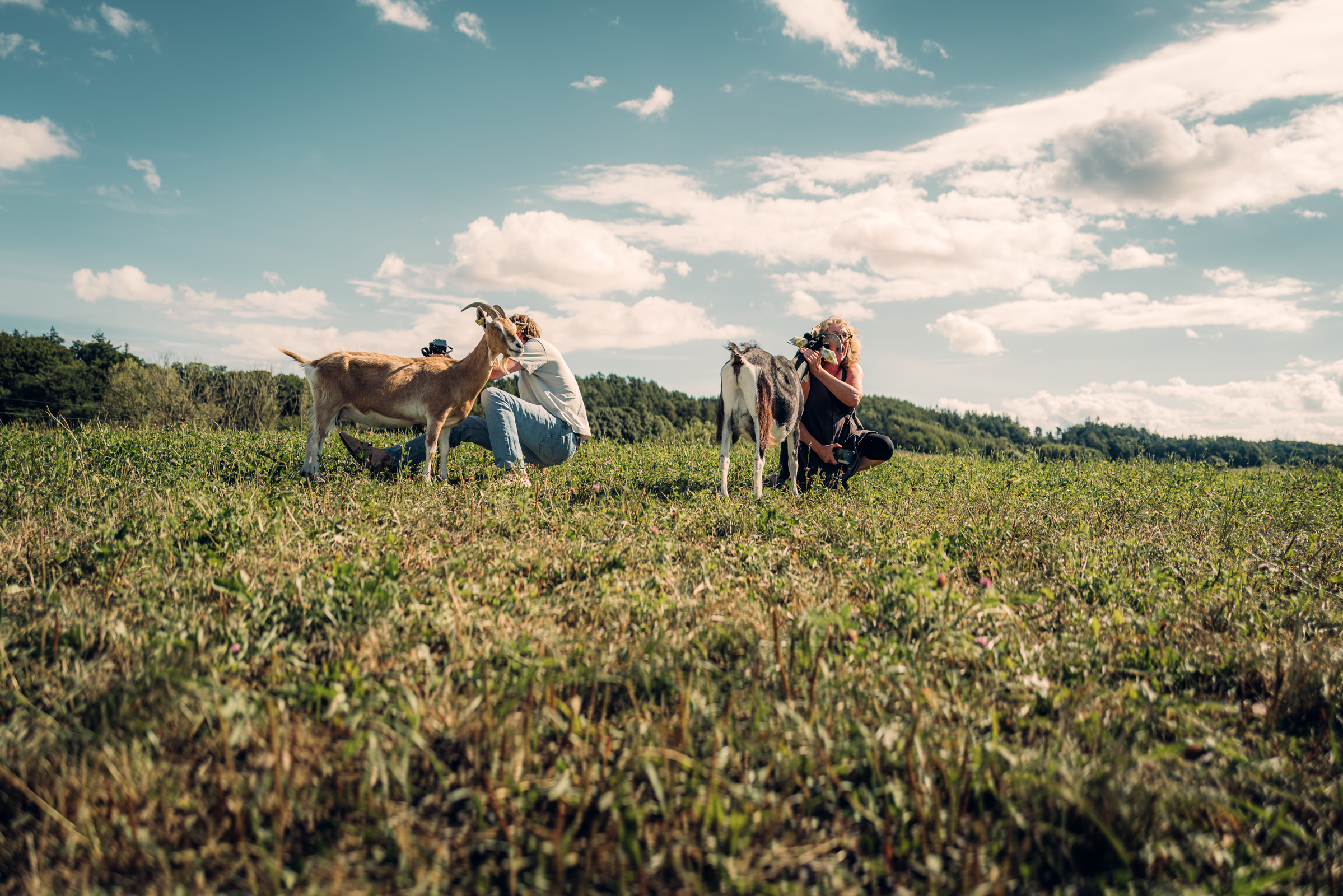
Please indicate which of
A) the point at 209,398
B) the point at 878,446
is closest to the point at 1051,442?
the point at 878,446

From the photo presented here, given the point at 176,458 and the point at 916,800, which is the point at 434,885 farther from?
the point at 176,458

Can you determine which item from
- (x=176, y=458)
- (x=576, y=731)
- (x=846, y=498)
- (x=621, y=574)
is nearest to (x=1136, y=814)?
(x=576, y=731)

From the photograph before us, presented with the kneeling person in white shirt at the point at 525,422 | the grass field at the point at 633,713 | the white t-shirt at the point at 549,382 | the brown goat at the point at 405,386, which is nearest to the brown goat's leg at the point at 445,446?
the brown goat at the point at 405,386

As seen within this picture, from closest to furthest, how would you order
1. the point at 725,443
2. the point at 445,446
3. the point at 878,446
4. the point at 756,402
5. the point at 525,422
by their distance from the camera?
the point at 756,402 → the point at 725,443 → the point at 445,446 → the point at 525,422 → the point at 878,446

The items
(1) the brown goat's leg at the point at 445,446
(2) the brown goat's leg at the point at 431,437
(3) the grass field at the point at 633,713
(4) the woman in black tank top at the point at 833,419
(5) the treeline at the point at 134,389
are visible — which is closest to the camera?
(3) the grass field at the point at 633,713

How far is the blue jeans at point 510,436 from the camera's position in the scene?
7.45 meters

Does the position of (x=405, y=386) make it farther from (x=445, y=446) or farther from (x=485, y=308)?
(x=485, y=308)

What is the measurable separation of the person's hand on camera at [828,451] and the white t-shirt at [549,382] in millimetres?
3014

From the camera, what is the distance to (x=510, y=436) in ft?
24.7

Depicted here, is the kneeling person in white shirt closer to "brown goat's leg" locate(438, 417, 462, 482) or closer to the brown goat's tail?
"brown goat's leg" locate(438, 417, 462, 482)

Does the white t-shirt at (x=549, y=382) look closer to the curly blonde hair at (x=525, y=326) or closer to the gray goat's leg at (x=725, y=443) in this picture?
the curly blonde hair at (x=525, y=326)

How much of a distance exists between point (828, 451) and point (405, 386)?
5.16 meters

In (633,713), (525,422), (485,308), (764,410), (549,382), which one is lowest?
(633,713)

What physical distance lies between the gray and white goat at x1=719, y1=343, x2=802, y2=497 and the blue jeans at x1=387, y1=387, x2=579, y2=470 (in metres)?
2.11
